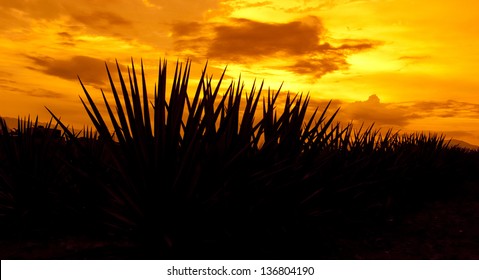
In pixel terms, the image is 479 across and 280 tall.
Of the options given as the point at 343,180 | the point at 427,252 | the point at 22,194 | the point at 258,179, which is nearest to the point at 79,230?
the point at 22,194

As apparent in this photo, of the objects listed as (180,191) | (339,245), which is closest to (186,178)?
(180,191)

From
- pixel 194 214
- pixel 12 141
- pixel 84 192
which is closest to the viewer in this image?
pixel 194 214

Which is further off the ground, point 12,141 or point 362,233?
point 12,141

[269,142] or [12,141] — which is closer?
[269,142]

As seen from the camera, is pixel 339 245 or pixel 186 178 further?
pixel 339 245

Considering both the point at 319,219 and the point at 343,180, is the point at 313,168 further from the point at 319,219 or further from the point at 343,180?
the point at 343,180

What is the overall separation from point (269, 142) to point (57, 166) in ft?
8.68

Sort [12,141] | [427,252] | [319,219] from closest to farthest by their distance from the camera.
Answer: [319,219] < [427,252] < [12,141]

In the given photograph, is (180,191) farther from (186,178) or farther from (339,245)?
(339,245)

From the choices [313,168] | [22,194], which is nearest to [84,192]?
[22,194]

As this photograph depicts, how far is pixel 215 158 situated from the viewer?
13.0 ft

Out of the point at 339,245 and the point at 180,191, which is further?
the point at 339,245

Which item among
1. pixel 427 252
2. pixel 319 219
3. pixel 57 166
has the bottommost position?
pixel 427 252

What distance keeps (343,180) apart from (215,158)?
2.33 m
